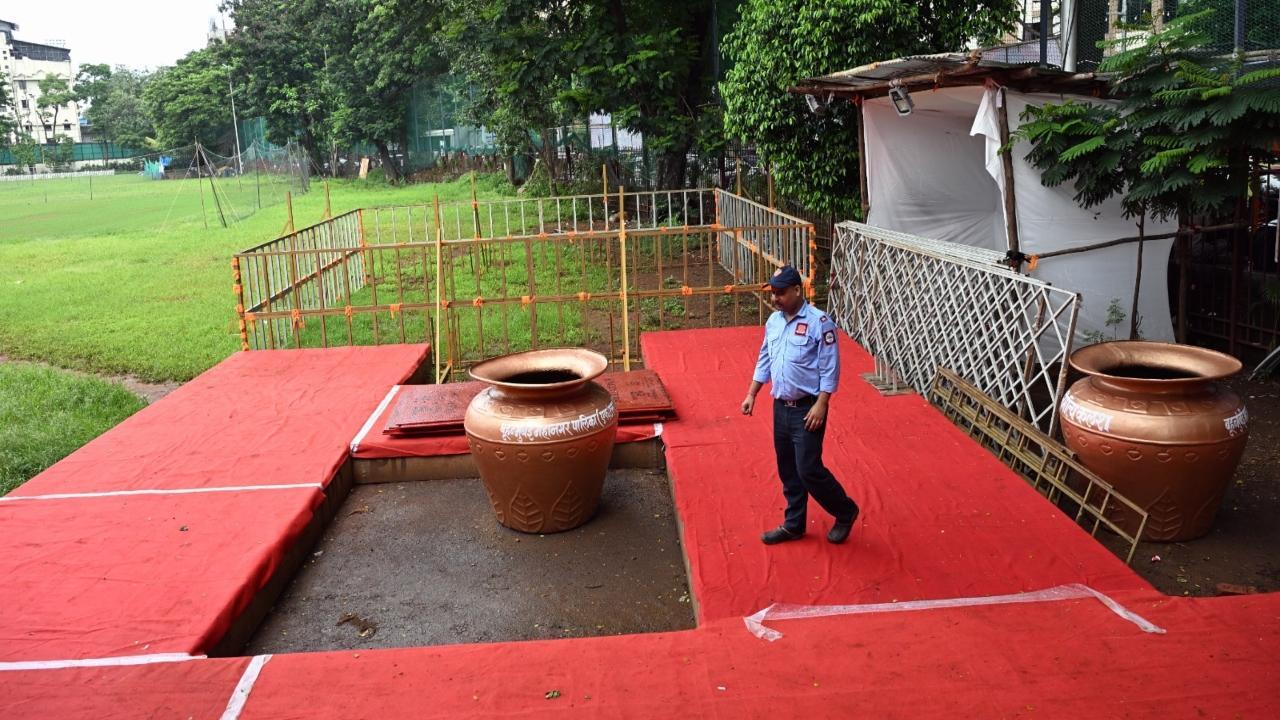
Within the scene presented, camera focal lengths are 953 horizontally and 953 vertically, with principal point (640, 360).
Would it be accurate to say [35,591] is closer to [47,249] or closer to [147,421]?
[147,421]

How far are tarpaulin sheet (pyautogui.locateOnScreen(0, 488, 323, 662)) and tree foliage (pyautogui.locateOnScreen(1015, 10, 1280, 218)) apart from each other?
627cm

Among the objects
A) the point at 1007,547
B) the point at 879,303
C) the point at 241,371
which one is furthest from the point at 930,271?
the point at 241,371

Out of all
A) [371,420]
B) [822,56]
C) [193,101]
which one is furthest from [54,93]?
[371,420]

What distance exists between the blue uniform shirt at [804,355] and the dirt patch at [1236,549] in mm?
2275

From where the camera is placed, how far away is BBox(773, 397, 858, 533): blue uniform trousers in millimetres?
5066

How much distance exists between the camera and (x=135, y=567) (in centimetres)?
514

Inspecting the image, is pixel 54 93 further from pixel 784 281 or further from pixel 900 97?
pixel 784 281

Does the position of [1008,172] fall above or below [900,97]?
below

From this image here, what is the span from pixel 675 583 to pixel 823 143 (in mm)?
7749

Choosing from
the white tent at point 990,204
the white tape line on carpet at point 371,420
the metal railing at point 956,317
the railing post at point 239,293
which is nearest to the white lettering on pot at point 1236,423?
the metal railing at point 956,317

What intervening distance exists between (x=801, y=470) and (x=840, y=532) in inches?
17.5

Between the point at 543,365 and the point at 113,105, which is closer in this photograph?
the point at 543,365

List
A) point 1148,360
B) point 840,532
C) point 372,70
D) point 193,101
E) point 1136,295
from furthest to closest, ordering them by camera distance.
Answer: point 193,101
point 372,70
point 1136,295
point 1148,360
point 840,532

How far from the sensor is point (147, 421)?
7.85 metres
